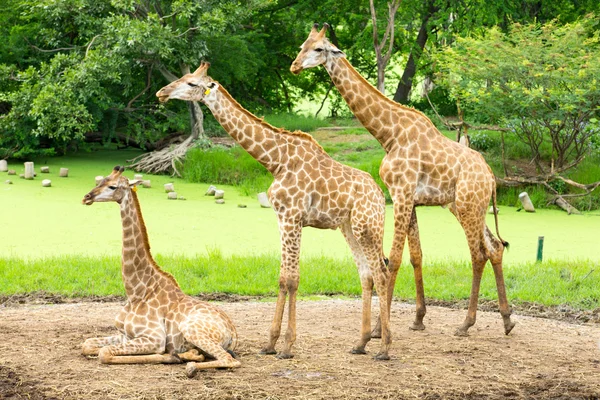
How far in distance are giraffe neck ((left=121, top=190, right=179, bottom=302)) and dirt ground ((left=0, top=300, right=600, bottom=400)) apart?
1.93 feet

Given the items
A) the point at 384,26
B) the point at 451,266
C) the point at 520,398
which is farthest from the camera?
the point at 384,26

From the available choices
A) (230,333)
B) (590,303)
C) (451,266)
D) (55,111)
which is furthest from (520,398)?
(55,111)

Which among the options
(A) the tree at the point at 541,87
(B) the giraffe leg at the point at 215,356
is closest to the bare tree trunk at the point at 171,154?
(A) the tree at the point at 541,87

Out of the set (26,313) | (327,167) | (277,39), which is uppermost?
(277,39)

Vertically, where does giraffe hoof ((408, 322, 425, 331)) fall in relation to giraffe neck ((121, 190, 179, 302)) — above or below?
below

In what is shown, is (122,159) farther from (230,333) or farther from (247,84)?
(230,333)

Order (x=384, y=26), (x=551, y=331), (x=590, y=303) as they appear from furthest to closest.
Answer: (x=384, y=26), (x=590, y=303), (x=551, y=331)

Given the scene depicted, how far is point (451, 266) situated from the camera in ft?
34.8

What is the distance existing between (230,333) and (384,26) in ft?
44.3

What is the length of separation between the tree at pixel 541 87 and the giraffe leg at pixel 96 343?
27.9 ft

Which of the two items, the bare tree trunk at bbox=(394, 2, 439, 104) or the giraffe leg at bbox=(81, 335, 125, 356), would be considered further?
the bare tree trunk at bbox=(394, 2, 439, 104)

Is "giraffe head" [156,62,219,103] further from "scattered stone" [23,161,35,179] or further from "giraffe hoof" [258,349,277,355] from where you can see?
"scattered stone" [23,161,35,179]

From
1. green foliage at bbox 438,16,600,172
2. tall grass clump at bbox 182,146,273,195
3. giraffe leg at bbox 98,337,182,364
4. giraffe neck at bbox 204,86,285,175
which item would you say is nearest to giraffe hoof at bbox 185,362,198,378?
giraffe leg at bbox 98,337,182,364

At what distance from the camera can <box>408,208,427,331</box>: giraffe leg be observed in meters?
8.06
